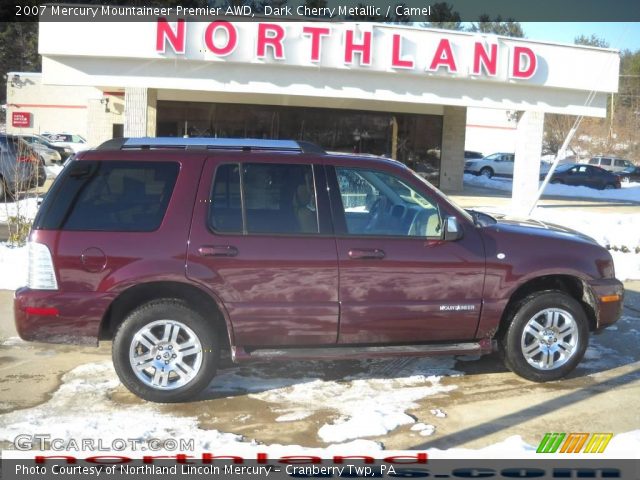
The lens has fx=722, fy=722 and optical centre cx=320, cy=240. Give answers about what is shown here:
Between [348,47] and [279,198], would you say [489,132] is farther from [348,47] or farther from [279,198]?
[279,198]

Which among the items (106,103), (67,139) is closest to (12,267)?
(106,103)

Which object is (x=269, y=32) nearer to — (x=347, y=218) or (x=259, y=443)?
(x=347, y=218)

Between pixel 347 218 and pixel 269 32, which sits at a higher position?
pixel 269 32

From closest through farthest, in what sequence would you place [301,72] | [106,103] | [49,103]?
[301,72] → [106,103] → [49,103]

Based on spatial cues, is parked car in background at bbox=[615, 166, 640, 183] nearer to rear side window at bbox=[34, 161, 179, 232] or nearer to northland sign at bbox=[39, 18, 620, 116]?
northland sign at bbox=[39, 18, 620, 116]

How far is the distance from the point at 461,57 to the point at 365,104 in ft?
17.8

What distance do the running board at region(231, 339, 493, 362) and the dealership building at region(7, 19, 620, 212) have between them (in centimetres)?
1331

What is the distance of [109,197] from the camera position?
536cm

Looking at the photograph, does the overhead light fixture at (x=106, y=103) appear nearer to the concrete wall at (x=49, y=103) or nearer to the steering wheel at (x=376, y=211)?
the concrete wall at (x=49, y=103)

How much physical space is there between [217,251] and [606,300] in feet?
10.6

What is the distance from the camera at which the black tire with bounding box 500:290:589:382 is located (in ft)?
19.2

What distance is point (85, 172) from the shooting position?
5.36 m

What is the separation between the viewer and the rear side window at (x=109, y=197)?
5.26 metres

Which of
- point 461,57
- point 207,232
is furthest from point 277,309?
point 461,57
